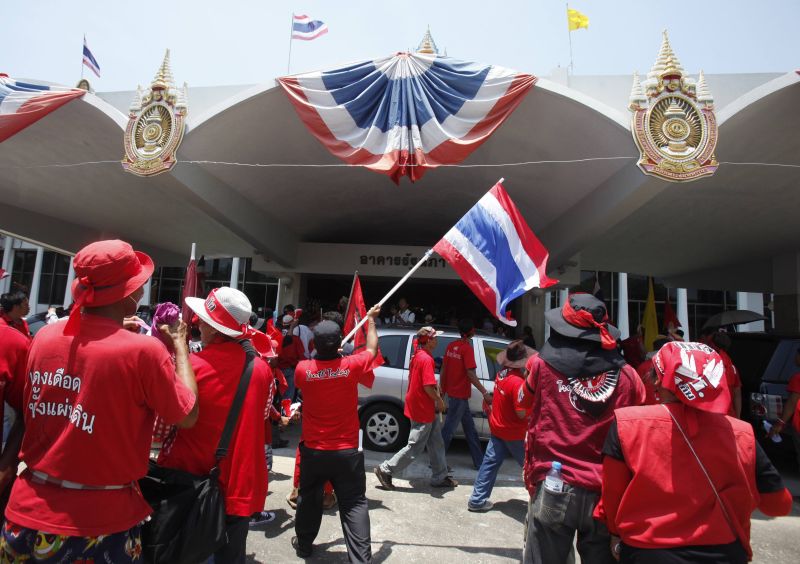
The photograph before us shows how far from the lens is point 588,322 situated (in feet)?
8.83

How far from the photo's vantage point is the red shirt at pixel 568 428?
2566 millimetres

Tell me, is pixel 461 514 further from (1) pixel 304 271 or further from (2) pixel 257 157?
(1) pixel 304 271

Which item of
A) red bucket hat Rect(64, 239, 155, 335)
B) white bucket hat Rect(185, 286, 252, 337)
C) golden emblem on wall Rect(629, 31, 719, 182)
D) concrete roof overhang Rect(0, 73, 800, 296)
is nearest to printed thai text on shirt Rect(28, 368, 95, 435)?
red bucket hat Rect(64, 239, 155, 335)

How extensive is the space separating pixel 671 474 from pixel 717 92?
671 cm

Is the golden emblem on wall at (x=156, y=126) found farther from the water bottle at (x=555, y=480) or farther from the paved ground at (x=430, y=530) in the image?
the water bottle at (x=555, y=480)

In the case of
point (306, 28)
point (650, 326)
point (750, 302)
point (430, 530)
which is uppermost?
point (306, 28)

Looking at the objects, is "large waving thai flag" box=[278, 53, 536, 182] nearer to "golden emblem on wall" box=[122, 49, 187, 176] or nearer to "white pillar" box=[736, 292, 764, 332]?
"golden emblem on wall" box=[122, 49, 187, 176]

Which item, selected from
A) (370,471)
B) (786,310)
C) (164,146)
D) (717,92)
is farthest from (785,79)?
(786,310)

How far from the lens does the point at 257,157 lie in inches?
338

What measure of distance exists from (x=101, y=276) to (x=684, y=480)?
241 centimetres

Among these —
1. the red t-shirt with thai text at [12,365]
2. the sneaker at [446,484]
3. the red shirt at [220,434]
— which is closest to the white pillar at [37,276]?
the sneaker at [446,484]

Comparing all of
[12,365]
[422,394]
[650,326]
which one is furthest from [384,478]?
[650,326]

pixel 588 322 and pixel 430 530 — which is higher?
pixel 588 322

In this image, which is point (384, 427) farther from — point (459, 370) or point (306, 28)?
point (306, 28)
